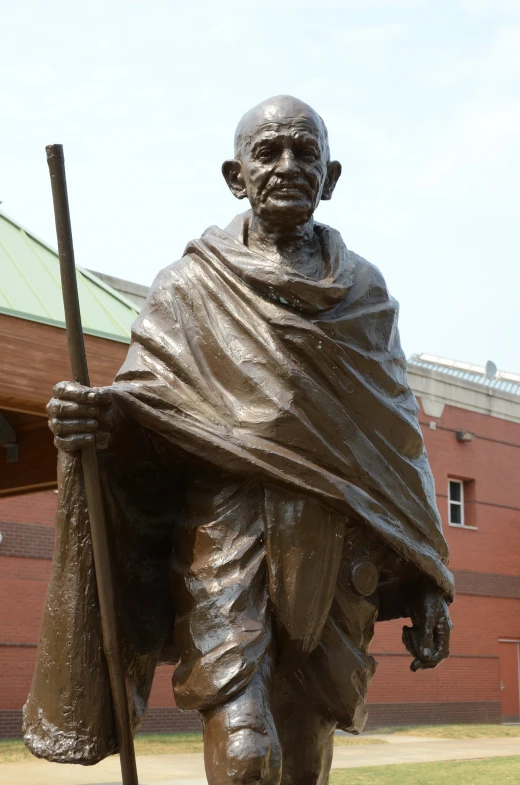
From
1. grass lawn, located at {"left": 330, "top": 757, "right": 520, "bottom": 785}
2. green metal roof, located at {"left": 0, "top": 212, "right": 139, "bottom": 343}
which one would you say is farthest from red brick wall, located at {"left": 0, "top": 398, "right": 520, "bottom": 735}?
green metal roof, located at {"left": 0, "top": 212, "right": 139, "bottom": 343}

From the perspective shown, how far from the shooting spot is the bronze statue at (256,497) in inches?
123

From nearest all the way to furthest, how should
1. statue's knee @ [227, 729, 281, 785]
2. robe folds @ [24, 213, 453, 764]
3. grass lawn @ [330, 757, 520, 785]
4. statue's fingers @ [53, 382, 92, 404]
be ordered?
statue's knee @ [227, 729, 281, 785] < statue's fingers @ [53, 382, 92, 404] < robe folds @ [24, 213, 453, 764] < grass lawn @ [330, 757, 520, 785]

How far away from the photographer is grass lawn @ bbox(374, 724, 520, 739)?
68.1 ft

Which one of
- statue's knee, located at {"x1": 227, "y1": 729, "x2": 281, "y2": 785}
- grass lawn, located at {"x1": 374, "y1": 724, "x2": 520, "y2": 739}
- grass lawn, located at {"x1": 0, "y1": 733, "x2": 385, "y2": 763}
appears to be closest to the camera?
statue's knee, located at {"x1": 227, "y1": 729, "x2": 281, "y2": 785}

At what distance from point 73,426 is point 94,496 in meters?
0.21

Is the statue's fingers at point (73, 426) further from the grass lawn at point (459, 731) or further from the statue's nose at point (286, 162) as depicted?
the grass lawn at point (459, 731)

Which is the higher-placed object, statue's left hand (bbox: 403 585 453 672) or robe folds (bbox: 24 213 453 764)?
robe folds (bbox: 24 213 453 764)

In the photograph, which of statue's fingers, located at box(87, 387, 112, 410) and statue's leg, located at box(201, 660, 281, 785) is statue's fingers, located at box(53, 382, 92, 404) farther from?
statue's leg, located at box(201, 660, 281, 785)

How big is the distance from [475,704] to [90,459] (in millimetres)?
22817

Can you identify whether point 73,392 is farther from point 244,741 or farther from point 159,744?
point 159,744

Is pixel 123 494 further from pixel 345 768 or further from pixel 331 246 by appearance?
pixel 345 768

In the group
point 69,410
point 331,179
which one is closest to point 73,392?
point 69,410

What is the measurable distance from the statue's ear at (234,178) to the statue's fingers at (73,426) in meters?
0.97

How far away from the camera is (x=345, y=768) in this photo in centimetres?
1365
